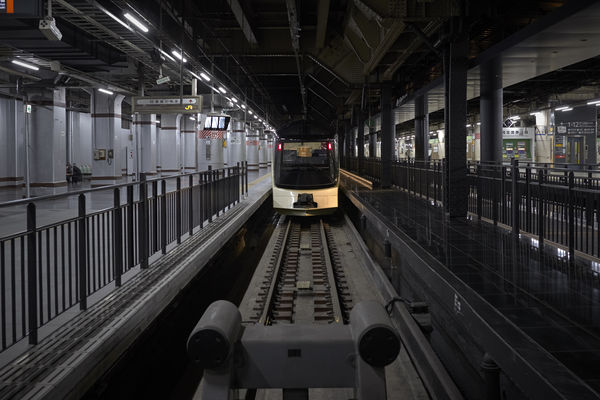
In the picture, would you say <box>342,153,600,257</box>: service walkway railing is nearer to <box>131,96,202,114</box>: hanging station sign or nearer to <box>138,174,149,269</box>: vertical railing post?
<box>138,174,149,269</box>: vertical railing post

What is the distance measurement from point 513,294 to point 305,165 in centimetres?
1122

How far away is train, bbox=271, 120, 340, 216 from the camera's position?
1584 centimetres

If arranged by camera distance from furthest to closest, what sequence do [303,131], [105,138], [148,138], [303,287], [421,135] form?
[148,138] → [421,135] → [105,138] → [303,131] → [303,287]

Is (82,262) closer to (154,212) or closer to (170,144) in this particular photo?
(154,212)

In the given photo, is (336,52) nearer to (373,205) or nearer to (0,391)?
(373,205)

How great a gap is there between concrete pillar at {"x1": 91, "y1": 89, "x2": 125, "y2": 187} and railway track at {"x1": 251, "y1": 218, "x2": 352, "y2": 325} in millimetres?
12230

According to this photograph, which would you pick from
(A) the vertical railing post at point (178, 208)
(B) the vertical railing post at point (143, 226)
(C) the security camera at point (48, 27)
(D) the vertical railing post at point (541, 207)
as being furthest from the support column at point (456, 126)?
(C) the security camera at point (48, 27)

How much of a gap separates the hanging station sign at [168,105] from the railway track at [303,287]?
14.4ft

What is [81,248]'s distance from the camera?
16.7 ft

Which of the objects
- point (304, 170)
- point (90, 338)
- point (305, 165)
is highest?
point (305, 165)

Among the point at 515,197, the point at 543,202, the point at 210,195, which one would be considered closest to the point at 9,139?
the point at 210,195

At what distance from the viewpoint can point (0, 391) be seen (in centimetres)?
330

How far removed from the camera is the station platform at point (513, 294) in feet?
11.9

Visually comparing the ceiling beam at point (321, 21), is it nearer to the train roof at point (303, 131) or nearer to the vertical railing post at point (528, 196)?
the train roof at point (303, 131)
